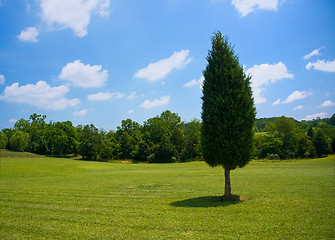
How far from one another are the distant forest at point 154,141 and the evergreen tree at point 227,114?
59044 mm

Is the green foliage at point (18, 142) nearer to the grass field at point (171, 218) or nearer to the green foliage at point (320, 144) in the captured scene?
the grass field at point (171, 218)

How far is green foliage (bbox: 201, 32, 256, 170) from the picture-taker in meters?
12.5

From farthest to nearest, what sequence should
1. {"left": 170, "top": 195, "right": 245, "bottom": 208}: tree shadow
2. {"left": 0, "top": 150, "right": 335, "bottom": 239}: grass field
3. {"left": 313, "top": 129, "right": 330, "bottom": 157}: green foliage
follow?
{"left": 313, "top": 129, "right": 330, "bottom": 157}: green foliage
{"left": 170, "top": 195, "right": 245, "bottom": 208}: tree shadow
{"left": 0, "top": 150, "right": 335, "bottom": 239}: grass field

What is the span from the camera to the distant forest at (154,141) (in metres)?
73.1

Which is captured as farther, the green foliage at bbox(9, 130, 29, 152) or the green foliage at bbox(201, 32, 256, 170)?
the green foliage at bbox(9, 130, 29, 152)

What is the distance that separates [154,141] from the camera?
87688mm

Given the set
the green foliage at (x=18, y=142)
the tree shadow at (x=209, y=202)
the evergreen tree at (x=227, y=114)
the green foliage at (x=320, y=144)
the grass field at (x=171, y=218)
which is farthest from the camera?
the green foliage at (x=18, y=142)

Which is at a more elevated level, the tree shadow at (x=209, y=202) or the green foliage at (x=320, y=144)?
the green foliage at (x=320, y=144)

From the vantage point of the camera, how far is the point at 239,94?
1262 cm

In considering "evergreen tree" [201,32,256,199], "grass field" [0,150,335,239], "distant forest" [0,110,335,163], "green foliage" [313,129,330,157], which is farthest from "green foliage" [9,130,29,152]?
"green foliage" [313,129,330,157]

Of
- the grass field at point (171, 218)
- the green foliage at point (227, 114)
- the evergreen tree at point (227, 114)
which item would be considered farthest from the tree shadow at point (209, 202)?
the green foliage at point (227, 114)

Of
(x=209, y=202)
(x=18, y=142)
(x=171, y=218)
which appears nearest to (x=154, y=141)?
(x=18, y=142)

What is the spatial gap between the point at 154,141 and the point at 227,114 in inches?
2999

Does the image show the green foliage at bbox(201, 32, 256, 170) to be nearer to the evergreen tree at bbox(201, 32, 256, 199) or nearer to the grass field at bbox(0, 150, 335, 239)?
the evergreen tree at bbox(201, 32, 256, 199)
